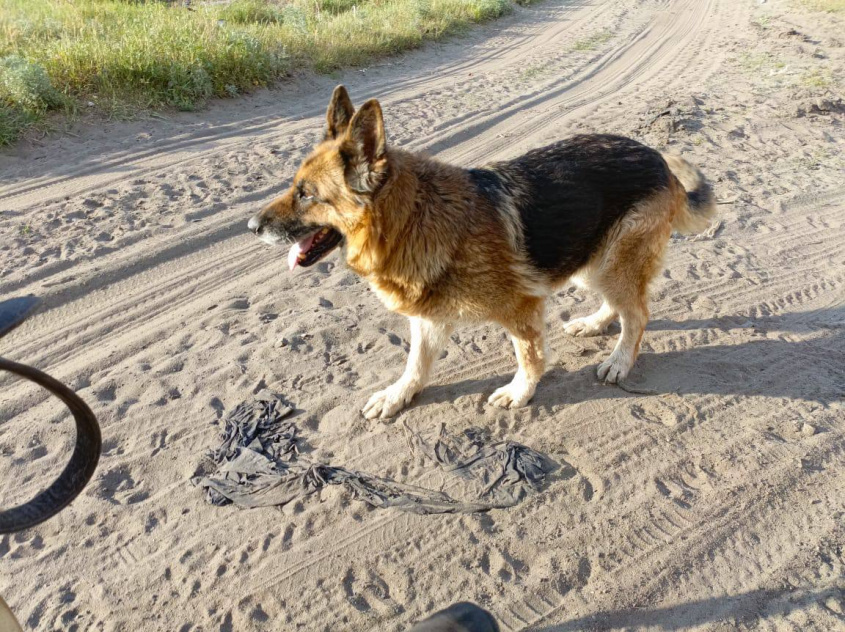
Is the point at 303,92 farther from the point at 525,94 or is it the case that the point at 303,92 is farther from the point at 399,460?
the point at 399,460

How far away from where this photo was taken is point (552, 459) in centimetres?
359

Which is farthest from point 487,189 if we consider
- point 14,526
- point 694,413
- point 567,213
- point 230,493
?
point 14,526

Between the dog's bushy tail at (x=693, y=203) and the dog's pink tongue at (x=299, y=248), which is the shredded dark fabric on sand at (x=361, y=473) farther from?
the dog's bushy tail at (x=693, y=203)

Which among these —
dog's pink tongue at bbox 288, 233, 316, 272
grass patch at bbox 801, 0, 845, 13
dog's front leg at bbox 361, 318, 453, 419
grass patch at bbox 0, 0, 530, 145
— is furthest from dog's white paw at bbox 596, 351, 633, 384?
grass patch at bbox 801, 0, 845, 13

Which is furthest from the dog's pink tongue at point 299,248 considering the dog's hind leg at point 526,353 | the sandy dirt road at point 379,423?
the dog's hind leg at point 526,353

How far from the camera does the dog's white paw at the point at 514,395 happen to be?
155 inches

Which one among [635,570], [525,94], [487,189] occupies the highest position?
[487,189]

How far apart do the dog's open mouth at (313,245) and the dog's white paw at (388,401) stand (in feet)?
3.52

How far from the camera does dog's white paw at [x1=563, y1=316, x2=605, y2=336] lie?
468cm

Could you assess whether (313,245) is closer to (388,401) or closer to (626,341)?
(388,401)

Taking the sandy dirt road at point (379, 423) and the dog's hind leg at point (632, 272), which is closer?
the sandy dirt road at point (379, 423)

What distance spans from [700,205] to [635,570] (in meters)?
2.72

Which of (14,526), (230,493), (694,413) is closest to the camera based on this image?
(14,526)

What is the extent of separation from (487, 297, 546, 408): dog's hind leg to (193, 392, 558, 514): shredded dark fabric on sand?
344 mm
